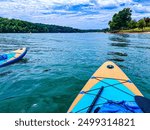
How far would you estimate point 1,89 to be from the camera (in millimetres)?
11148

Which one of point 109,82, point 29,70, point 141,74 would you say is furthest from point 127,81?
point 29,70

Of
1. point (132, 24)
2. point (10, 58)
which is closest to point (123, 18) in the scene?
point (132, 24)

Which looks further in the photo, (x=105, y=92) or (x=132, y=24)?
(x=132, y=24)

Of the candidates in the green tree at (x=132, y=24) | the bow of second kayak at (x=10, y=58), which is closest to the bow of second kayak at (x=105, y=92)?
the bow of second kayak at (x=10, y=58)

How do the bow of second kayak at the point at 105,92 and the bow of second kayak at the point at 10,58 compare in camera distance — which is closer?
the bow of second kayak at the point at 105,92

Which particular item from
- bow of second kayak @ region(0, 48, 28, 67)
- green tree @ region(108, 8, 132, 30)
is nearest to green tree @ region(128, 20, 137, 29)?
green tree @ region(108, 8, 132, 30)

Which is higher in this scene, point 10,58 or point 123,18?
point 123,18

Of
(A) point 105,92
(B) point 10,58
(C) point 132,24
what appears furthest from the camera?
(C) point 132,24

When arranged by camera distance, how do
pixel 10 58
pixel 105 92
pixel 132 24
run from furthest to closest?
1. pixel 132 24
2. pixel 10 58
3. pixel 105 92

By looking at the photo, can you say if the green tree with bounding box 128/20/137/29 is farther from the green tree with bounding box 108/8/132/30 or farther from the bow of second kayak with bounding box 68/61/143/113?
the bow of second kayak with bounding box 68/61/143/113

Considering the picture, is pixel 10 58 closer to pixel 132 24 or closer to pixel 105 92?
pixel 105 92

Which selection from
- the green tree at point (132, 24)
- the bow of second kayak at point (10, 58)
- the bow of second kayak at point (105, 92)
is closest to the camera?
the bow of second kayak at point (105, 92)

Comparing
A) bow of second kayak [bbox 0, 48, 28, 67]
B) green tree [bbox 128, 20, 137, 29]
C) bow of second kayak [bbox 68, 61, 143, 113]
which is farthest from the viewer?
green tree [bbox 128, 20, 137, 29]

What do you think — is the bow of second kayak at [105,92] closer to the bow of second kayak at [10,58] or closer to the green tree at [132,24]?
the bow of second kayak at [10,58]
